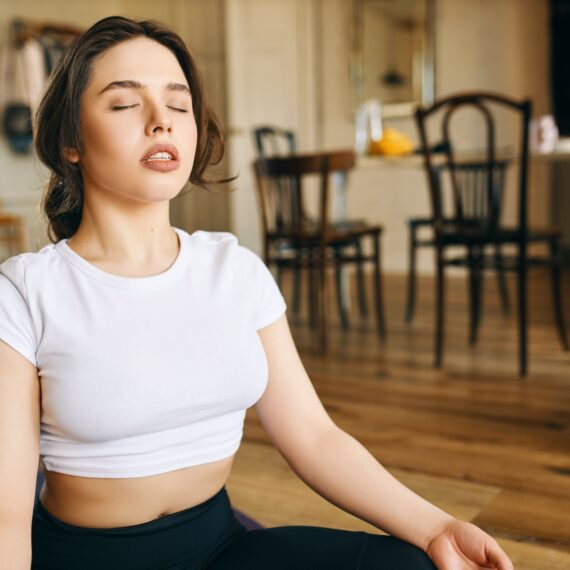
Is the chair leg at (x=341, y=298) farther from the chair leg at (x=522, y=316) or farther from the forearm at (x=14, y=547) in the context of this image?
the forearm at (x=14, y=547)

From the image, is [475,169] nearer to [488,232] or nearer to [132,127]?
[488,232]

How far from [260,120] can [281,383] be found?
5.06 meters

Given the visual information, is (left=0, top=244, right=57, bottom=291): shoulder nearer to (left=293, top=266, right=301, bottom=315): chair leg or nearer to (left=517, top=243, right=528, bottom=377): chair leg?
(left=517, top=243, right=528, bottom=377): chair leg

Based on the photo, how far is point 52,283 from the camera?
28.8 inches

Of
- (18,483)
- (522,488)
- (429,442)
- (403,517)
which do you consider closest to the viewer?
(18,483)

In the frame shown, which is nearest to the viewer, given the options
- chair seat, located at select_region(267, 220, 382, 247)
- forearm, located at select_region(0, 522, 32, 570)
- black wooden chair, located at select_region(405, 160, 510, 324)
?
forearm, located at select_region(0, 522, 32, 570)

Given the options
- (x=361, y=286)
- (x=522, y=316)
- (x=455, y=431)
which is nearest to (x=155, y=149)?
(x=455, y=431)

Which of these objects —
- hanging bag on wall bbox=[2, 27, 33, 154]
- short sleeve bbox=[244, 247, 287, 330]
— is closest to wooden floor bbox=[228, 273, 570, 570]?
short sleeve bbox=[244, 247, 287, 330]

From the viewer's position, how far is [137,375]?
72cm

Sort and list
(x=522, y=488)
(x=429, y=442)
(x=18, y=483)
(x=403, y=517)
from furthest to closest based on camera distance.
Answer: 1. (x=429, y=442)
2. (x=522, y=488)
3. (x=403, y=517)
4. (x=18, y=483)

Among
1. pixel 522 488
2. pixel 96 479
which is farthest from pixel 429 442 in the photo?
pixel 96 479

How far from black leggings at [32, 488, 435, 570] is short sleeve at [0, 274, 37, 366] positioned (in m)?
0.19

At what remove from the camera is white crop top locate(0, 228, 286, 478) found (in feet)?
2.33

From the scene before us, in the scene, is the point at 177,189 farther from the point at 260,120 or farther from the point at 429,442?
the point at 260,120
